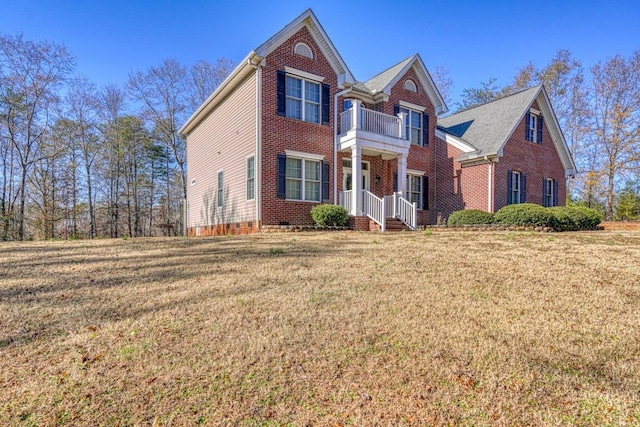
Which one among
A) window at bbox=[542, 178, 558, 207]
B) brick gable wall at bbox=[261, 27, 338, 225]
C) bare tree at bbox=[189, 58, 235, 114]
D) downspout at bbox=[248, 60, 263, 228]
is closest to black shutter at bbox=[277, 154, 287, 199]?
brick gable wall at bbox=[261, 27, 338, 225]

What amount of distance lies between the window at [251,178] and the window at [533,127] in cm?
1328

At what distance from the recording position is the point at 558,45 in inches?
1120

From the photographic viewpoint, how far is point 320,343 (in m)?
3.42

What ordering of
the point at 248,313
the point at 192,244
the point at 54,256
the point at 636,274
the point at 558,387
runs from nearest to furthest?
the point at 558,387, the point at 248,313, the point at 636,274, the point at 54,256, the point at 192,244

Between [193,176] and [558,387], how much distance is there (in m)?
18.0

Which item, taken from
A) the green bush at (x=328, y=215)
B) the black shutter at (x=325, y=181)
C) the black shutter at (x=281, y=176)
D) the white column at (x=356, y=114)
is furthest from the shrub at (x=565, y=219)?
the black shutter at (x=281, y=176)

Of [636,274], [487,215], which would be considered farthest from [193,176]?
[636,274]

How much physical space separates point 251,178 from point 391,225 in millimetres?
5216

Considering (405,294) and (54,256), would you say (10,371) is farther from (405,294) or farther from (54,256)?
(54,256)

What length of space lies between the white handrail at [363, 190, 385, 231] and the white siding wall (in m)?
3.95

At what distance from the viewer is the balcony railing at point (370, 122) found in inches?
504

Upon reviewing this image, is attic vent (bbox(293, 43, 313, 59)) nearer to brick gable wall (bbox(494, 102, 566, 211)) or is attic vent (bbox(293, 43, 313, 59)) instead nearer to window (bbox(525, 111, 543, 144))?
brick gable wall (bbox(494, 102, 566, 211))

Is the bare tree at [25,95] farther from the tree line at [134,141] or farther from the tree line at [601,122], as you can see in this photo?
the tree line at [601,122]

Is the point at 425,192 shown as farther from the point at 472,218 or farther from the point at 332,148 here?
the point at 332,148
